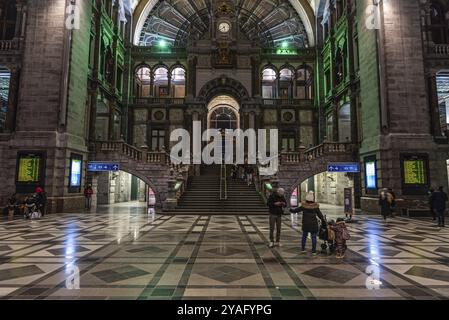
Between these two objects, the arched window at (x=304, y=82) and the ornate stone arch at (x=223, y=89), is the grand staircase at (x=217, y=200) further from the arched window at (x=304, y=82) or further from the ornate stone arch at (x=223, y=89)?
the arched window at (x=304, y=82)

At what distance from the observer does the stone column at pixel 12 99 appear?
57.2ft

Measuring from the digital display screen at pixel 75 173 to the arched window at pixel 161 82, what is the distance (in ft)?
43.8

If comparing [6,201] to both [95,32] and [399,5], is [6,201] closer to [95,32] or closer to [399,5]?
[95,32]

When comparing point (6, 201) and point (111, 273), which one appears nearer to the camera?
point (111, 273)

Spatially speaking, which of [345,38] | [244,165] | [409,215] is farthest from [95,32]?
[409,215]

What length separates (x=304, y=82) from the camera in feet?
96.7

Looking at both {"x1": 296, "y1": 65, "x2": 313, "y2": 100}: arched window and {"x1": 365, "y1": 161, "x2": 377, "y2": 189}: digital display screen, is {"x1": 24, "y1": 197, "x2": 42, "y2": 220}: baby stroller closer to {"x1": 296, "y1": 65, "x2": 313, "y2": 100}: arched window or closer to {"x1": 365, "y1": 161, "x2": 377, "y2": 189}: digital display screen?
{"x1": 365, "y1": 161, "x2": 377, "y2": 189}: digital display screen

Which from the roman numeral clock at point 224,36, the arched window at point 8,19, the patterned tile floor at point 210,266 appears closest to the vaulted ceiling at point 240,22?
the roman numeral clock at point 224,36

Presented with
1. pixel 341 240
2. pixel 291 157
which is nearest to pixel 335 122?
pixel 291 157

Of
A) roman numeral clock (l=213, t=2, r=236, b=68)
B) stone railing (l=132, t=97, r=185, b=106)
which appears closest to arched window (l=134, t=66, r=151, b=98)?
stone railing (l=132, t=97, r=185, b=106)

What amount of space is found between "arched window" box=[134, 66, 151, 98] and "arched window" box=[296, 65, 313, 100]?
→ 15.4m

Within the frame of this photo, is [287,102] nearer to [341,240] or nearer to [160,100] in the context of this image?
[160,100]

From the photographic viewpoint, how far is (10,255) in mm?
6512
